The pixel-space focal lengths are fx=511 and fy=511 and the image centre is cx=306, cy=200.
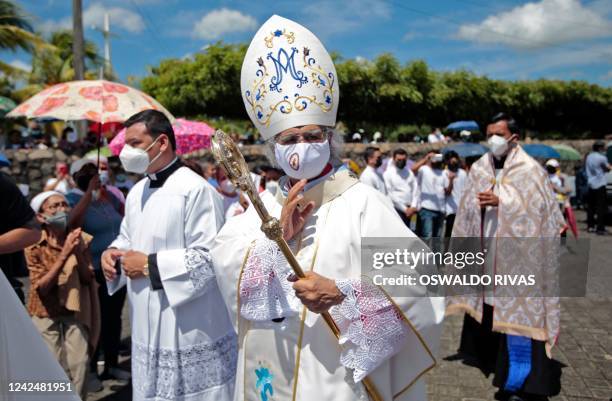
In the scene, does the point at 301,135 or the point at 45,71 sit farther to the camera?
the point at 45,71

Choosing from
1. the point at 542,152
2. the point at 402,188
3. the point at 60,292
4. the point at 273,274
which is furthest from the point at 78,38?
the point at 542,152

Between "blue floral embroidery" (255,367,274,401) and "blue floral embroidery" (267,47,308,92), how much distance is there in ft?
3.98

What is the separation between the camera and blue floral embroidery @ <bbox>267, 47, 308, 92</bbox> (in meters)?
2.18

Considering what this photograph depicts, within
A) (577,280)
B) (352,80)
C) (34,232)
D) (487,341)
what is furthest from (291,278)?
(352,80)

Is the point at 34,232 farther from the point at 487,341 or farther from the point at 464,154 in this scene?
the point at 464,154

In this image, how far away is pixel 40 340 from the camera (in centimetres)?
188

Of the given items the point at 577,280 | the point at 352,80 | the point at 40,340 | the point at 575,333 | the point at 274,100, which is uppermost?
the point at 352,80

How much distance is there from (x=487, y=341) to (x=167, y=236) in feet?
9.86

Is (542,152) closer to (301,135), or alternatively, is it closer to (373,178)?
(373,178)

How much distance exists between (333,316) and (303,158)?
652 mm

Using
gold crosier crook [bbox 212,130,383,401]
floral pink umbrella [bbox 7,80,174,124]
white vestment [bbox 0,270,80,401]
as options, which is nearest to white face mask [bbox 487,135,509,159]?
gold crosier crook [bbox 212,130,383,401]

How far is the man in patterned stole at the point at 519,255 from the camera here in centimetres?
374

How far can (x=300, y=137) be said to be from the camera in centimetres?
214

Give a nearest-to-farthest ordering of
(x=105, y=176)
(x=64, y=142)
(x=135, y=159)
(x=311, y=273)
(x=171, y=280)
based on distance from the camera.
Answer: (x=311, y=273) → (x=171, y=280) → (x=135, y=159) → (x=105, y=176) → (x=64, y=142)
